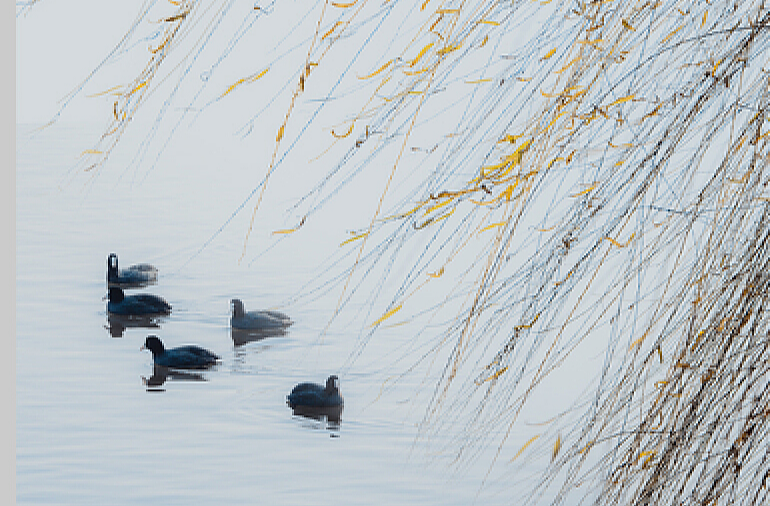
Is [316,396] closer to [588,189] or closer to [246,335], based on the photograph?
[246,335]

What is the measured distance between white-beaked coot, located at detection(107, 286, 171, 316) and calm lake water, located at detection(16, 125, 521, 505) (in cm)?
17

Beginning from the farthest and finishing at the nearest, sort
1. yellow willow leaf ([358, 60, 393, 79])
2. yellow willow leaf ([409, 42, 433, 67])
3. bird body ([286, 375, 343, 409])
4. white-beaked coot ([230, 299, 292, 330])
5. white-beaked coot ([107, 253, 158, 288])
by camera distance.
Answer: white-beaked coot ([107, 253, 158, 288]), white-beaked coot ([230, 299, 292, 330]), bird body ([286, 375, 343, 409]), yellow willow leaf ([409, 42, 433, 67]), yellow willow leaf ([358, 60, 393, 79])

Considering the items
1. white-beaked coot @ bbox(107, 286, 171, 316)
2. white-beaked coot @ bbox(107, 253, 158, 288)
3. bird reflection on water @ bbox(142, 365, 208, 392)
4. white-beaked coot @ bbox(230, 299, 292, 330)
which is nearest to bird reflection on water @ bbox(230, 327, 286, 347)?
white-beaked coot @ bbox(230, 299, 292, 330)

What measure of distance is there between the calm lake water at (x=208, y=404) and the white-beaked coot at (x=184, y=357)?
0.10m

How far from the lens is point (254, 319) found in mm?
8578

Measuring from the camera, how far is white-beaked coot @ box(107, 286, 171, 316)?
9.40m

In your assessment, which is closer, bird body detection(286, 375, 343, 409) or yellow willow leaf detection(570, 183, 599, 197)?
yellow willow leaf detection(570, 183, 599, 197)

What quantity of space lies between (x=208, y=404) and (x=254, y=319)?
1.85 metres

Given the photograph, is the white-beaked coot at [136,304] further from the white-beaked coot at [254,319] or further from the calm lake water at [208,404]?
the white-beaked coot at [254,319]

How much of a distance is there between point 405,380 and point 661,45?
18.6 ft

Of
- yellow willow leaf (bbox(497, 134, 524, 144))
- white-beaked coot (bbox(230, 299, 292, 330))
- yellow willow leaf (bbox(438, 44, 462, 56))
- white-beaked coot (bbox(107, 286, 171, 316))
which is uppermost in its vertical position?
white-beaked coot (bbox(107, 286, 171, 316))

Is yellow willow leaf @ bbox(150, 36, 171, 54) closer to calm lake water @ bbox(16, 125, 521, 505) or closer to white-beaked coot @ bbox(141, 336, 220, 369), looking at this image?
calm lake water @ bbox(16, 125, 521, 505)

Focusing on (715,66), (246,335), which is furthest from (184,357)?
(715,66)

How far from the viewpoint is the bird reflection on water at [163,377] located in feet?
24.2
